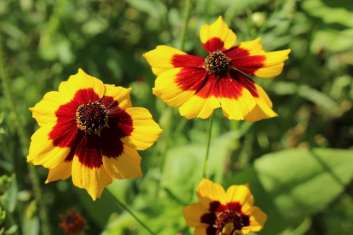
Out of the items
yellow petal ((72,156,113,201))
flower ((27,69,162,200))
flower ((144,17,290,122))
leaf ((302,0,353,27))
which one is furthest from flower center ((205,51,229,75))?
leaf ((302,0,353,27))

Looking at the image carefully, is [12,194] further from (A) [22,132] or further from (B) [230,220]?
(B) [230,220]

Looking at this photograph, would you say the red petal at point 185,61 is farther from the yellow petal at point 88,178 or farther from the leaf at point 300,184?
the leaf at point 300,184

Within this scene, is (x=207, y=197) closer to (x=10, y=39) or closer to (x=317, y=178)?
(x=317, y=178)

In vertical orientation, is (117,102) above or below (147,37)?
above

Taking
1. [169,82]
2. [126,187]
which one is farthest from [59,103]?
[126,187]

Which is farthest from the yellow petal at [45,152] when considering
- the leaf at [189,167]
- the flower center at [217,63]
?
the leaf at [189,167]

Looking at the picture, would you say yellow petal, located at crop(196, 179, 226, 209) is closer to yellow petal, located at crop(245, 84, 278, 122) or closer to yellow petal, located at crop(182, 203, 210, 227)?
yellow petal, located at crop(182, 203, 210, 227)

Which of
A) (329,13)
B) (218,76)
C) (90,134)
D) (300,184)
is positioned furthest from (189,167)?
(329,13)
